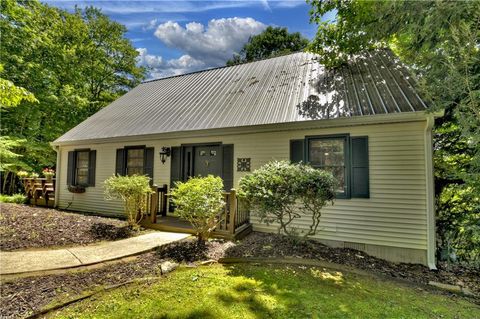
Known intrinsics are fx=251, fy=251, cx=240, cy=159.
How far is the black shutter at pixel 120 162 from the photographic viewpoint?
28.0 feet

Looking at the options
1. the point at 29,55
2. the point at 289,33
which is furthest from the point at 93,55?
the point at 289,33

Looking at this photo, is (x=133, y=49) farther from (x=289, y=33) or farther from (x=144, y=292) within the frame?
(x=144, y=292)

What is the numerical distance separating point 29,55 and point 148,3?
9.10 meters

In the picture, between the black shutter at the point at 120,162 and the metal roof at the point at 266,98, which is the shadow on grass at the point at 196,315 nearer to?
the metal roof at the point at 266,98

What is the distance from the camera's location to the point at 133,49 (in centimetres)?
1997

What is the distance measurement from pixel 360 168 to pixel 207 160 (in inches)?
163

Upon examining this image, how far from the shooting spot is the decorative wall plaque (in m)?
6.75

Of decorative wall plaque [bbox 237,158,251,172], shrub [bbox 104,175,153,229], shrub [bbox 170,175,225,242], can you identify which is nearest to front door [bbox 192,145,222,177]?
decorative wall plaque [bbox 237,158,251,172]

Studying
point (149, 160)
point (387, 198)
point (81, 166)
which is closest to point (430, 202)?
point (387, 198)

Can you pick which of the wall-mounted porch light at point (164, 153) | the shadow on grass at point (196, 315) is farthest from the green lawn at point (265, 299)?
the wall-mounted porch light at point (164, 153)

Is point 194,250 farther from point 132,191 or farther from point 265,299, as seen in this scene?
point 132,191

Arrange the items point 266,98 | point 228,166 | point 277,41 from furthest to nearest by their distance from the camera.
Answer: point 277,41, point 266,98, point 228,166

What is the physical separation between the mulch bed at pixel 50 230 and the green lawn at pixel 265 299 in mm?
Answer: 2797

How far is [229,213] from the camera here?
580 cm
